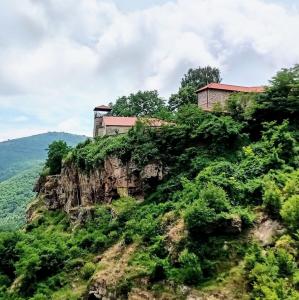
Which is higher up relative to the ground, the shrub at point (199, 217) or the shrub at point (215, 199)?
the shrub at point (215, 199)

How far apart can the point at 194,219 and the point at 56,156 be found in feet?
85.2

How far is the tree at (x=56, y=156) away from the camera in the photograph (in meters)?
45.5

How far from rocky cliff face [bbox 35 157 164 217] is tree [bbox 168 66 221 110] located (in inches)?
628

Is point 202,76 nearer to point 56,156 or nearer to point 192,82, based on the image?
point 192,82

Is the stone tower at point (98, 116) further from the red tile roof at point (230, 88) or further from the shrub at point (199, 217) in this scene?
the shrub at point (199, 217)

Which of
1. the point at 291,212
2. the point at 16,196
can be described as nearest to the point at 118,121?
the point at 291,212

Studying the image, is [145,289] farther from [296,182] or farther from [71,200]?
[71,200]

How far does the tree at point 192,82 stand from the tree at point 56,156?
13.2m

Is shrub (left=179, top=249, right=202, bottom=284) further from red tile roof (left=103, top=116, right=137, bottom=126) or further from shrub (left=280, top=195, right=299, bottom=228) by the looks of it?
red tile roof (left=103, top=116, right=137, bottom=126)

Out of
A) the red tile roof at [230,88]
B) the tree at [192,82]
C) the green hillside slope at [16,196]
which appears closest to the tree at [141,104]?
the tree at [192,82]

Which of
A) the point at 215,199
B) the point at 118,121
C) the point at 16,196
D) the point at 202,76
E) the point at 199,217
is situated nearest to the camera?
the point at 199,217

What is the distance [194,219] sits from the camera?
22.4 m

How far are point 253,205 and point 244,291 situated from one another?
5.97 meters

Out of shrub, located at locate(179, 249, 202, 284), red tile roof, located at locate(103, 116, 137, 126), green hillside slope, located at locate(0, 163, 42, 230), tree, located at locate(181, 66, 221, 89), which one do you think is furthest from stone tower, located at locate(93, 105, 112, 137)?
green hillside slope, located at locate(0, 163, 42, 230)
